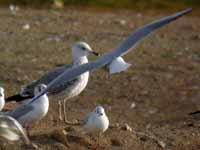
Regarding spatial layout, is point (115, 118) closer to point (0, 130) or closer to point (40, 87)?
point (40, 87)

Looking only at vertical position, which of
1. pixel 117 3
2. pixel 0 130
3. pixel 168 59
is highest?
pixel 0 130

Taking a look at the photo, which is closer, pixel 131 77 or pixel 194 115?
pixel 194 115

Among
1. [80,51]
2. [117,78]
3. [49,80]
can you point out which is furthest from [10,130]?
[117,78]

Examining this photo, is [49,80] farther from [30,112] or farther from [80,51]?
[30,112]

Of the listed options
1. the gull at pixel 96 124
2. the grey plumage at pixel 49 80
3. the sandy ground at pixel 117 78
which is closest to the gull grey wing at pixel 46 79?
the grey plumage at pixel 49 80

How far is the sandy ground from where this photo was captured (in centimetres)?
798

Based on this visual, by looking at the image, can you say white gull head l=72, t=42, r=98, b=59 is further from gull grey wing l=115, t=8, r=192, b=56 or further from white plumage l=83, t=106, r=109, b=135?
gull grey wing l=115, t=8, r=192, b=56

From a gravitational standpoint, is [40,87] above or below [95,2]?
above

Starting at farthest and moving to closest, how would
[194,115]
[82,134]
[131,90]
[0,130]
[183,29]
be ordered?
[183,29] → [131,90] → [194,115] → [82,134] → [0,130]

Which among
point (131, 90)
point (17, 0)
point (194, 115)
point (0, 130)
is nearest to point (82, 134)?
Answer: point (0, 130)

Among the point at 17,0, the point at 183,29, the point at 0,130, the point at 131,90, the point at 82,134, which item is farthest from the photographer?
the point at 17,0

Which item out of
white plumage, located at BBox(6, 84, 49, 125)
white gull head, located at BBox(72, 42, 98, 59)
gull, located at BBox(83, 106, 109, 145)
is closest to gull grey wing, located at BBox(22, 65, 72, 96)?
white gull head, located at BBox(72, 42, 98, 59)

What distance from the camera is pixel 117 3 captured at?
22719 mm

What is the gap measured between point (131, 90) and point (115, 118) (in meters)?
1.56
